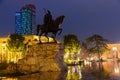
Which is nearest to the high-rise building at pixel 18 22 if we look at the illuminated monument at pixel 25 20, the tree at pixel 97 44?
→ the illuminated monument at pixel 25 20

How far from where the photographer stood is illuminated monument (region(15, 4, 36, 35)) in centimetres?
13188

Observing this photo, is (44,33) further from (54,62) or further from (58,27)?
(54,62)

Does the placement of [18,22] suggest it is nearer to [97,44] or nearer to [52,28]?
[97,44]

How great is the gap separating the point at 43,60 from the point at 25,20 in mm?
104944

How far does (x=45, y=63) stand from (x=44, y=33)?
13.3 ft

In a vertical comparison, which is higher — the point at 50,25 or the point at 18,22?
the point at 18,22

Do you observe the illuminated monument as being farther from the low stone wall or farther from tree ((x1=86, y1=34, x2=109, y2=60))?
the low stone wall

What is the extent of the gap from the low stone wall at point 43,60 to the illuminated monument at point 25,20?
100903mm

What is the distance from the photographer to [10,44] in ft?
171

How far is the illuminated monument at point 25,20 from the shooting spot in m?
132

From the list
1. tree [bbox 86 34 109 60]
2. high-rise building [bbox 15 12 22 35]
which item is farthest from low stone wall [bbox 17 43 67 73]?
high-rise building [bbox 15 12 22 35]

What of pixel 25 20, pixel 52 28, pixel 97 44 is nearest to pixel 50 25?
pixel 52 28

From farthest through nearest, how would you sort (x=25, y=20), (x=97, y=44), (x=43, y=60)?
1. (x=25, y=20)
2. (x=97, y=44)
3. (x=43, y=60)

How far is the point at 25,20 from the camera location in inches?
5266
